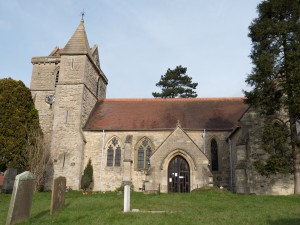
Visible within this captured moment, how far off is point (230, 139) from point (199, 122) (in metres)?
3.18

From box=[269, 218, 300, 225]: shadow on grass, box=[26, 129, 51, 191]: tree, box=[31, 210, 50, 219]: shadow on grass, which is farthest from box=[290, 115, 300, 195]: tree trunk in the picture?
box=[26, 129, 51, 191]: tree

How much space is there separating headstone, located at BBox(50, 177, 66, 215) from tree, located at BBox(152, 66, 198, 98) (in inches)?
1459

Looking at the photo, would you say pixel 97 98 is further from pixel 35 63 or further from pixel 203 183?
pixel 203 183

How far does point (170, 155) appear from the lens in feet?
72.4

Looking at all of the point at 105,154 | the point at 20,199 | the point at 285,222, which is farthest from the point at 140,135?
the point at 285,222

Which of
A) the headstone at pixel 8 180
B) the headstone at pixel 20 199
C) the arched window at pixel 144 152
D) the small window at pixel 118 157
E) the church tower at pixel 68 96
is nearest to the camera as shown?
the headstone at pixel 20 199

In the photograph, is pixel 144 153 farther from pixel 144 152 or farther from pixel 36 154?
pixel 36 154

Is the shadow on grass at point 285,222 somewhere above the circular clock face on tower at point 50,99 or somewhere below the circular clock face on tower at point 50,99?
below

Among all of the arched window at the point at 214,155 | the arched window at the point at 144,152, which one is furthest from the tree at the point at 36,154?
the arched window at the point at 214,155

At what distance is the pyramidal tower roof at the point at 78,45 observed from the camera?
91.8 ft

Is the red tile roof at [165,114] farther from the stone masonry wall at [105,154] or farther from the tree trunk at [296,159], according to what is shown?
the tree trunk at [296,159]

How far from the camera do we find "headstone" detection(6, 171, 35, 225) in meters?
9.41

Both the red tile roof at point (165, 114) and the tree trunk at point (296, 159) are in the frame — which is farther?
the red tile roof at point (165, 114)

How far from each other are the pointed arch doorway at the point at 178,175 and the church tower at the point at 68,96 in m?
7.48
